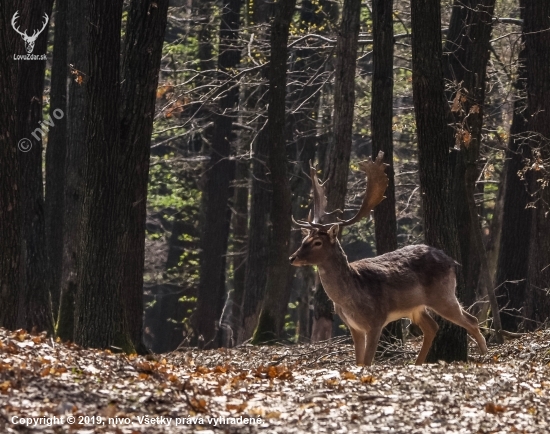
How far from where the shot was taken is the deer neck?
13.8m

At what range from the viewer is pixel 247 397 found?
31.2ft

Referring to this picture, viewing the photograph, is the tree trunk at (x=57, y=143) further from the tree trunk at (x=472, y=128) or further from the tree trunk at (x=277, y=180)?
the tree trunk at (x=472, y=128)

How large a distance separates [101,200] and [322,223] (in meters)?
3.01

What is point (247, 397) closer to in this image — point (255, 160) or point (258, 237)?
point (258, 237)

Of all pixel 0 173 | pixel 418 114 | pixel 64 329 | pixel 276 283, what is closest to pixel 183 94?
pixel 276 283

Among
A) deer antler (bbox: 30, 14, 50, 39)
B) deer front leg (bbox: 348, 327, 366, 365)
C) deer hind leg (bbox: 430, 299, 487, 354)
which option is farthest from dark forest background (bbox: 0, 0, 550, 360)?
deer front leg (bbox: 348, 327, 366, 365)

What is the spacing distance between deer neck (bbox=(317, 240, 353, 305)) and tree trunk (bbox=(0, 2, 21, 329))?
12.5 ft

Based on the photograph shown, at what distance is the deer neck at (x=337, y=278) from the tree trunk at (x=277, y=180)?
610 centimetres

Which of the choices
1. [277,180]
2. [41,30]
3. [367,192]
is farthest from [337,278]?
[277,180]

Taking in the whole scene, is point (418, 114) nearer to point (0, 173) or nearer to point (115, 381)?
point (0, 173)

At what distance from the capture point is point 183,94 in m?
21.3

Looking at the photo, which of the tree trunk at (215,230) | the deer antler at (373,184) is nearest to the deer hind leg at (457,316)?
the deer antler at (373,184)

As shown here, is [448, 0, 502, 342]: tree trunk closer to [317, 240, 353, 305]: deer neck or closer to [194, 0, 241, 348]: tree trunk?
[317, 240, 353, 305]: deer neck

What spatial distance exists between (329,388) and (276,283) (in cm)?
1060
